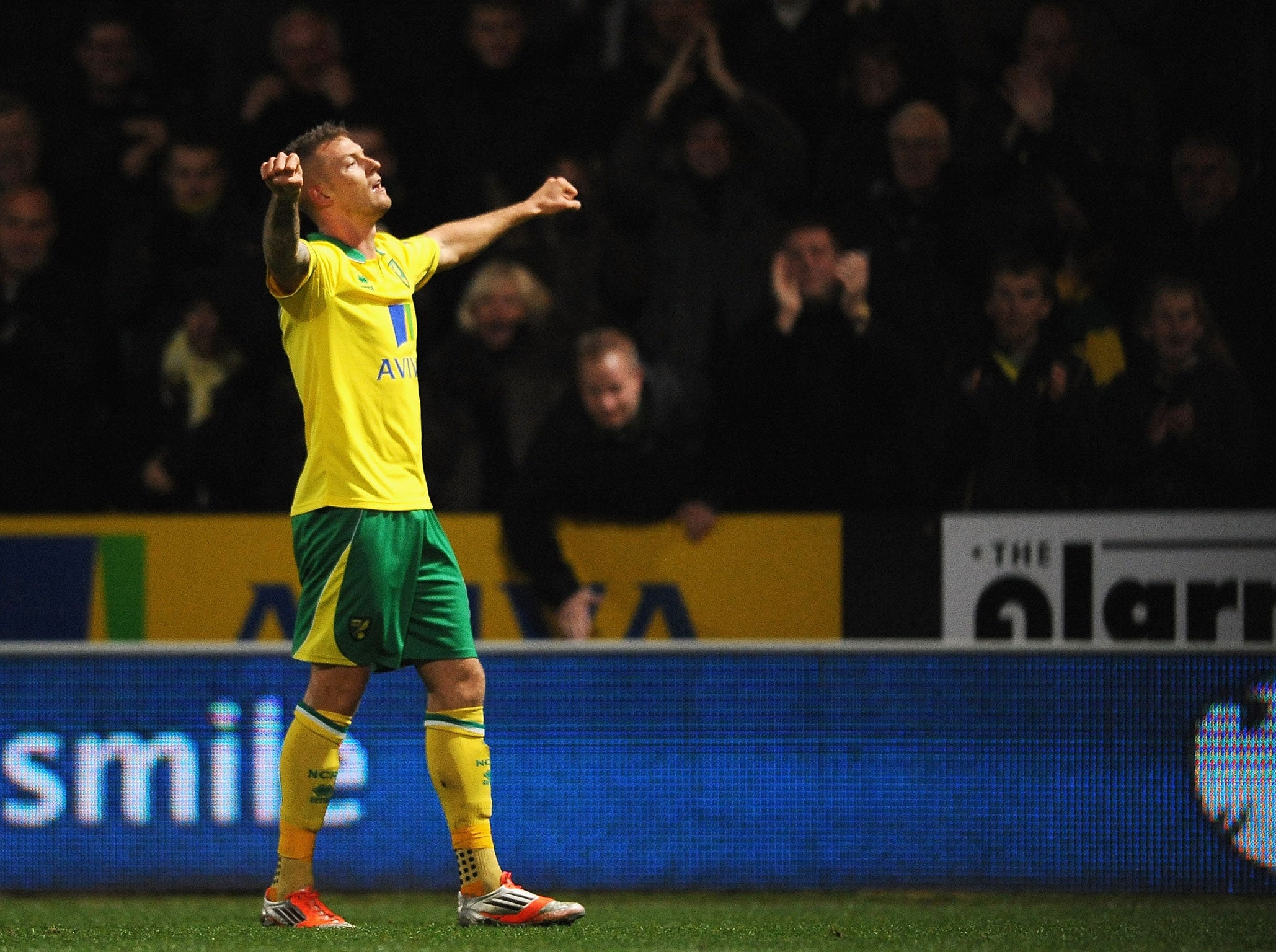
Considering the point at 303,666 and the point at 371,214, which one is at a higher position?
the point at 371,214

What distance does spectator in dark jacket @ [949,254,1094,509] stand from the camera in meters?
6.96

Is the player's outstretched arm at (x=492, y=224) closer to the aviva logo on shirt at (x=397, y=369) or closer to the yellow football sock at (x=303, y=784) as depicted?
the aviva logo on shirt at (x=397, y=369)

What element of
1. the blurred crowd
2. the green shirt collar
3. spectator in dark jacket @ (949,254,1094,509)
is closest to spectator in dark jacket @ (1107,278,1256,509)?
the blurred crowd

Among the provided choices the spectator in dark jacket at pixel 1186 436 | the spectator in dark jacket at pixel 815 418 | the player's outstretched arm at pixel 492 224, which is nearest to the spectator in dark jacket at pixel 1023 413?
the spectator in dark jacket at pixel 1186 436

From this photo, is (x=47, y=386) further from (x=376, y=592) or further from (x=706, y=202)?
(x=376, y=592)

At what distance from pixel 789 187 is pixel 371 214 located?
3352 millimetres

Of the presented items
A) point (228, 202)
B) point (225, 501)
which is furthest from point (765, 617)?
point (228, 202)

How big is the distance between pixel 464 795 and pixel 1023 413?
3265 mm

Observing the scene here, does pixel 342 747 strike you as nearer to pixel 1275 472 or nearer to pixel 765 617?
pixel 765 617

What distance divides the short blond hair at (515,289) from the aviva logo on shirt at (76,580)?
4.89ft

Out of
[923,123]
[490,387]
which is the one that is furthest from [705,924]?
[923,123]

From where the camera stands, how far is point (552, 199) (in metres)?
4.78

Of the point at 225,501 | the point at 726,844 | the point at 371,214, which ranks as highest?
the point at 371,214

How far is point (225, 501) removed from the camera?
746 centimetres
